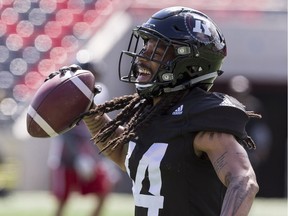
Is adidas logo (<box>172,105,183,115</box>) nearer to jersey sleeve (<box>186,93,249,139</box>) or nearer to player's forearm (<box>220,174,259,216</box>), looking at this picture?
jersey sleeve (<box>186,93,249,139</box>)

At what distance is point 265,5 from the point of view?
1305cm

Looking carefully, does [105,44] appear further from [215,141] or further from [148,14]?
[215,141]

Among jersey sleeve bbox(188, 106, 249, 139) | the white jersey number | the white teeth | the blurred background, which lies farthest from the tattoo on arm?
the blurred background

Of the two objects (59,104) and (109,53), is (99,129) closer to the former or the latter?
(59,104)

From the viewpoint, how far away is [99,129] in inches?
128

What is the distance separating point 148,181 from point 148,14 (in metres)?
9.43

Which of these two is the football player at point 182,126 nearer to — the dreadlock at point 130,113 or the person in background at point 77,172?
the dreadlock at point 130,113

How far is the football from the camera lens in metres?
3.10

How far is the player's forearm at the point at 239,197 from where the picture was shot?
8.09ft

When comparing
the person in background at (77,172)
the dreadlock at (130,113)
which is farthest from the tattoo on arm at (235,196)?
the person in background at (77,172)

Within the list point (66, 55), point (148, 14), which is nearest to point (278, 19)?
point (148, 14)

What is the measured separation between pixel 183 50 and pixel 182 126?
0.85ft

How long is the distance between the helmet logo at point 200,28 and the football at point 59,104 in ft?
1.80

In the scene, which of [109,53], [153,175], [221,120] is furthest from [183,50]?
[109,53]
